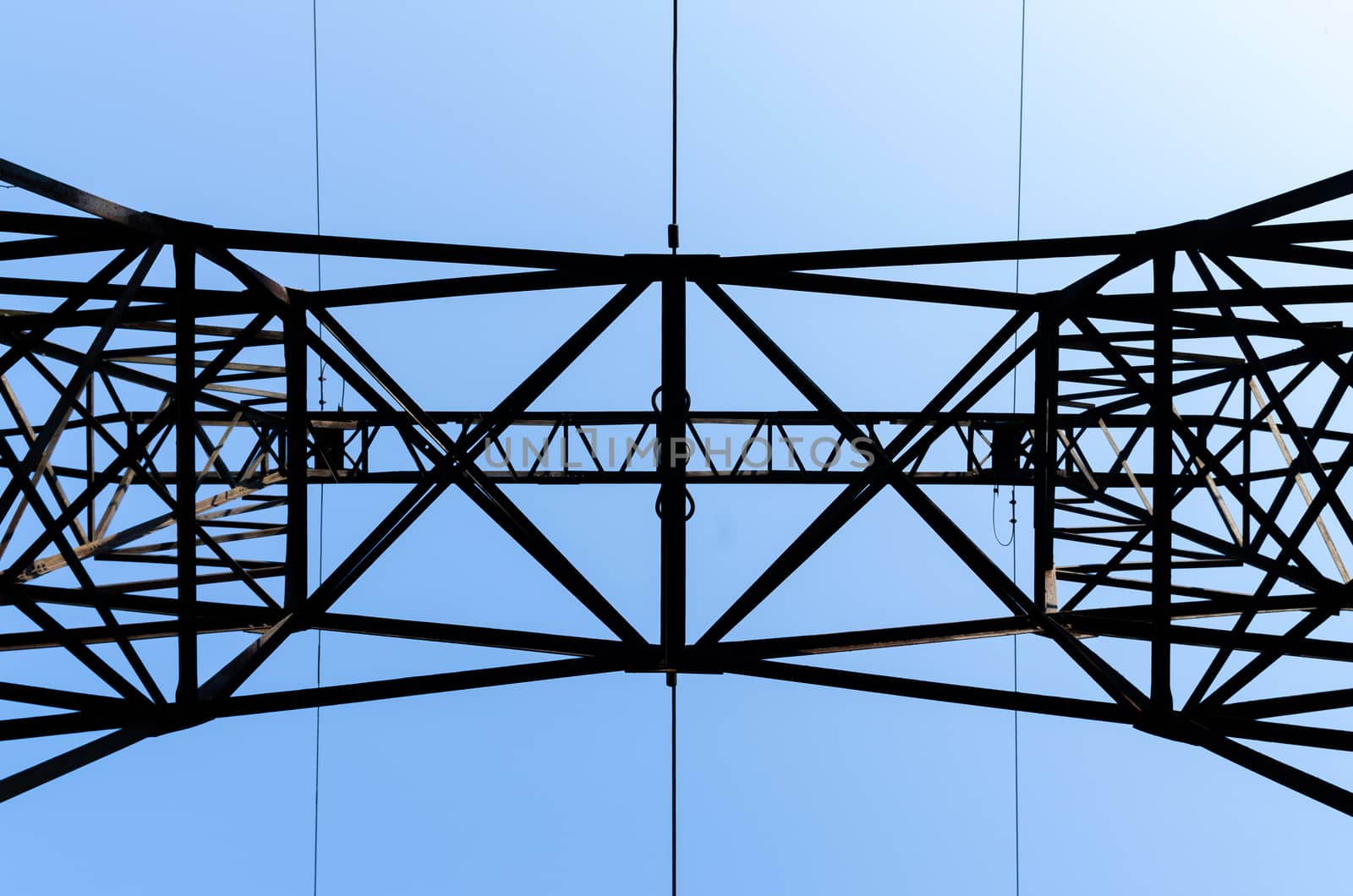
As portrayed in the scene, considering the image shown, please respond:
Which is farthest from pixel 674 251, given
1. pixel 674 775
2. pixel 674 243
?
pixel 674 775

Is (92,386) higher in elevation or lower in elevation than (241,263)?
lower

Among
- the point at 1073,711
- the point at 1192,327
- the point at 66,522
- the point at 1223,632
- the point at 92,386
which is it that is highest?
the point at 1192,327

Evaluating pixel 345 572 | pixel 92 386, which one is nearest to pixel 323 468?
pixel 92 386

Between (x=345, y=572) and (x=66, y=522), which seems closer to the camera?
(x=66, y=522)

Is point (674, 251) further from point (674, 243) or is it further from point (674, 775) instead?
point (674, 775)

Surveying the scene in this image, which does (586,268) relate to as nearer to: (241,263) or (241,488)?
(241,263)

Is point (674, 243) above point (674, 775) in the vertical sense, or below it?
above

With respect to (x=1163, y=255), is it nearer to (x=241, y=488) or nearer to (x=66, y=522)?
(x=66, y=522)

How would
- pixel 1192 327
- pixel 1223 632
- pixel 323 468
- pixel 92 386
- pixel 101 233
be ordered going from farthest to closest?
pixel 323 468, pixel 92 386, pixel 1192 327, pixel 1223 632, pixel 101 233

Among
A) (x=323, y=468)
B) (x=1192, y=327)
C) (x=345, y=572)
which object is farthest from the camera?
(x=323, y=468)
